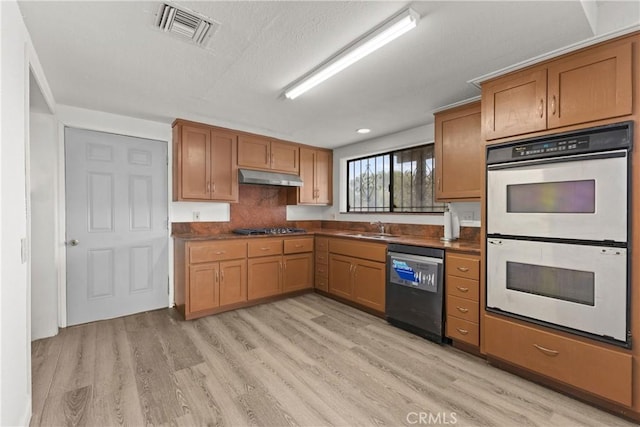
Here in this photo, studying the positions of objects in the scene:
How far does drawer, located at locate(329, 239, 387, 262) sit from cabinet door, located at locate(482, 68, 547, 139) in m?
1.60

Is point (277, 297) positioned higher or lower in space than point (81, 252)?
lower

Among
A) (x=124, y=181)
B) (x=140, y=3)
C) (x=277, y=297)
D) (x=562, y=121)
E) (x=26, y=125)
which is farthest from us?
(x=277, y=297)

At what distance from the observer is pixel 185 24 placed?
1726 millimetres

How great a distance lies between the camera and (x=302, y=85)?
2.43 m

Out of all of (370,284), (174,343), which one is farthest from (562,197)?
(174,343)

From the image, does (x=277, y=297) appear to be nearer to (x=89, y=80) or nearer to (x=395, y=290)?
(x=395, y=290)

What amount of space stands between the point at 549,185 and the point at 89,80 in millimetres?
3702

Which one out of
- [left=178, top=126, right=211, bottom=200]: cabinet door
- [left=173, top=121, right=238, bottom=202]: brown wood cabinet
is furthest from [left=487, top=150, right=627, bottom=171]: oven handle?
[left=178, top=126, right=211, bottom=200]: cabinet door

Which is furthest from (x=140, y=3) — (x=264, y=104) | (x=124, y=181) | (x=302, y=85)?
(x=124, y=181)

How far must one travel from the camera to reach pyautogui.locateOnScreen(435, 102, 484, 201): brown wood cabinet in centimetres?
279

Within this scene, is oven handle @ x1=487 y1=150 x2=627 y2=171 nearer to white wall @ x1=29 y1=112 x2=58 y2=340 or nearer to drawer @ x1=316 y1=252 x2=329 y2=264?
drawer @ x1=316 y1=252 x2=329 y2=264

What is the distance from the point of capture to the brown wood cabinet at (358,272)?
3.36 m

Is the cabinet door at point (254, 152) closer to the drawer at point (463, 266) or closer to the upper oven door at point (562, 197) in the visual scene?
the drawer at point (463, 266)

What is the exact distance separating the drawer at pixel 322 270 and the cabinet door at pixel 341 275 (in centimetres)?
9
